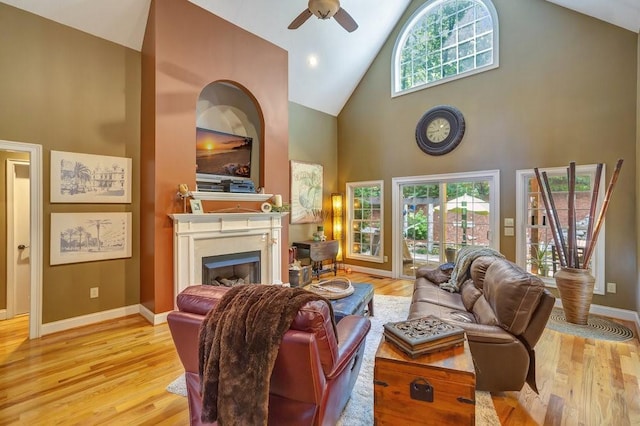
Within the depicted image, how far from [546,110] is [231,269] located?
5.11 meters

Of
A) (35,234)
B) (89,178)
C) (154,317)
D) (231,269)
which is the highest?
(89,178)

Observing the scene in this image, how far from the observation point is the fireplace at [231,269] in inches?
159

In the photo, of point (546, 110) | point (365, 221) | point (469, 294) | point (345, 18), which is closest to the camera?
point (469, 294)

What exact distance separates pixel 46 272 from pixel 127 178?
136 cm

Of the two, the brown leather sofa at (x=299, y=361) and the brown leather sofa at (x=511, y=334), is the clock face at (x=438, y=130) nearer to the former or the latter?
the brown leather sofa at (x=511, y=334)

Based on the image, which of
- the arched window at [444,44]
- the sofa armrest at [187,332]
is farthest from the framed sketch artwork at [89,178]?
the arched window at [444,44]

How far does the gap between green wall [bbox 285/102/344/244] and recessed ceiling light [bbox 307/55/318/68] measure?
0.81 meters

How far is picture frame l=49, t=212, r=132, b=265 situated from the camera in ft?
11.3

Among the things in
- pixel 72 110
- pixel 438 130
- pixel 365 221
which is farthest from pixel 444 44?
pixel 72 110

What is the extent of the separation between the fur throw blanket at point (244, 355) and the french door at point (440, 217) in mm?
3896

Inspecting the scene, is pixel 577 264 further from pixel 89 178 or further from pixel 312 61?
pixel 89 178

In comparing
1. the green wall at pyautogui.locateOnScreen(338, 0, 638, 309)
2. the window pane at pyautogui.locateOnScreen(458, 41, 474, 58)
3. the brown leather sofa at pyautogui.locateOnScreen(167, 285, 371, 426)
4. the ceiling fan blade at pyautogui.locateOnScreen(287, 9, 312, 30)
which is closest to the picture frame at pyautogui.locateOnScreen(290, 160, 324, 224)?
the green wall at pyautogui.locateOnScreen(338, 0, 638, 309)

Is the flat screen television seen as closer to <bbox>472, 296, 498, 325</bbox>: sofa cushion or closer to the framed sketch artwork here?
the framed sketch artwork

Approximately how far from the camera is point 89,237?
3.63 meters
